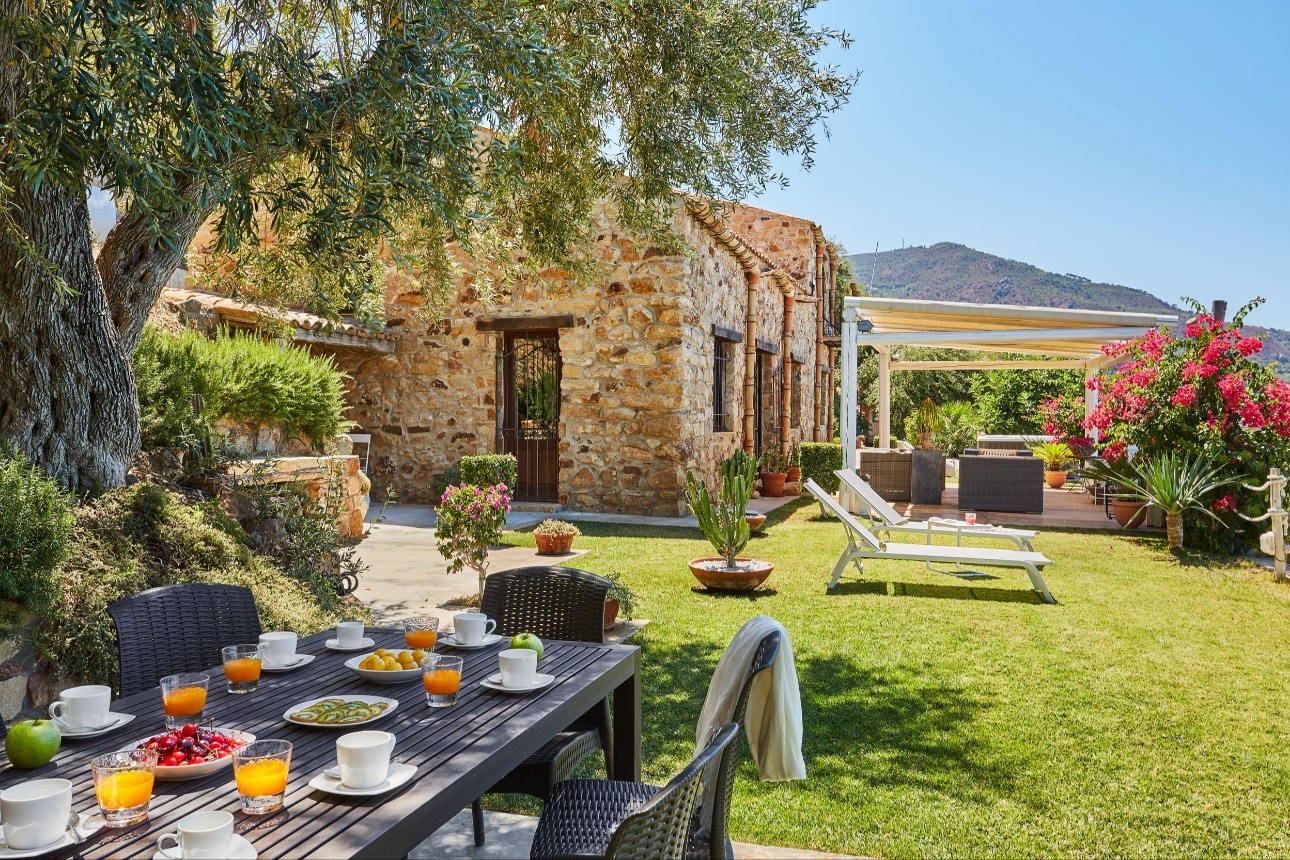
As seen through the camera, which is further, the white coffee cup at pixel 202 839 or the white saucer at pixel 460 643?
the white saucer at pixel 460 643

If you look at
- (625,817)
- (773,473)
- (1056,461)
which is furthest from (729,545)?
(1056,461)

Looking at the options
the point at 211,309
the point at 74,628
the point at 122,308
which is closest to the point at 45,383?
the point at 122,308

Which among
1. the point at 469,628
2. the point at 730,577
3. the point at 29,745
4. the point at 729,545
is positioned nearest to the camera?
the point at 29,745

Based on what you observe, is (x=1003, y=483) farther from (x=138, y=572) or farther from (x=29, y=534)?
(x=29, y=534)

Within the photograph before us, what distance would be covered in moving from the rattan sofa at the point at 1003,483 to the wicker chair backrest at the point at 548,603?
9156mm

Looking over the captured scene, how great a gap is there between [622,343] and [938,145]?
74.8 feet

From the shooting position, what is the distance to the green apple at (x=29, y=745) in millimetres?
1660

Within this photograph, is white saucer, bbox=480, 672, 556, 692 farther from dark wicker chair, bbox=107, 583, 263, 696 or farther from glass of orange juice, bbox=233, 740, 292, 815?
dark wicker chair, bbox=107, 583, 263, 696

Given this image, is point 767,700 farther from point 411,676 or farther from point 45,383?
point 45,383

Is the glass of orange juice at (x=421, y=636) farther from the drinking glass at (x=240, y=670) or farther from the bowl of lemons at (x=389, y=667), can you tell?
the drinking glass at (x=240, y=670)

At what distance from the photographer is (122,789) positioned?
1.46m

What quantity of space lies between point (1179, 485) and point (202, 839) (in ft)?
31.2

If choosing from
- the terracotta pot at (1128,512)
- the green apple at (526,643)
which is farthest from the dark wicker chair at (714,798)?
the terracotta pot at (1128,512)

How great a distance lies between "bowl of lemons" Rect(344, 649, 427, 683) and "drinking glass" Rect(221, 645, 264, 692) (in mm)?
252
